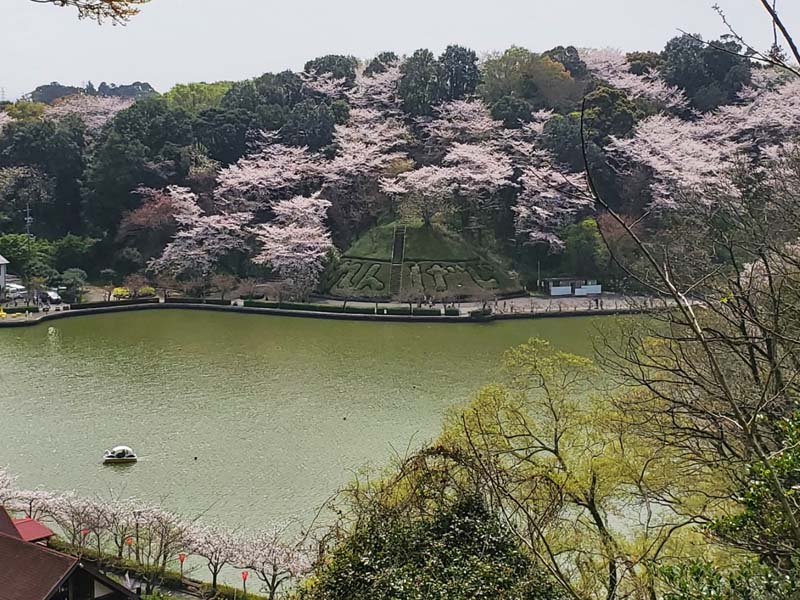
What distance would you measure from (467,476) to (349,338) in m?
13.5

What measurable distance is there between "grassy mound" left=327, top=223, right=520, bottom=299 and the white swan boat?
509 inches

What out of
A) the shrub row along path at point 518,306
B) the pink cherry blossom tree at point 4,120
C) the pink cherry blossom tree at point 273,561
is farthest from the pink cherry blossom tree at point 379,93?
the pink cherry blossom tree at point 273,561

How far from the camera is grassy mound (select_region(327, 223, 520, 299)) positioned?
22922mm

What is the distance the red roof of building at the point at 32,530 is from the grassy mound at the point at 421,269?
15340 mm

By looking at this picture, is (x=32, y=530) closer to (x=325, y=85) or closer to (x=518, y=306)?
(x=518, y=306)

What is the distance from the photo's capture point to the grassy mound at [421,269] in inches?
902

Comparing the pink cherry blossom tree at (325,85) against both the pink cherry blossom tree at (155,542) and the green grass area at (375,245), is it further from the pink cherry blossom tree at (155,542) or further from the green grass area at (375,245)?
the pink cherry blossom tree at (155,542)

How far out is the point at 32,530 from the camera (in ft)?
25.3

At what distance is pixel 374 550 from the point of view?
13.5ft

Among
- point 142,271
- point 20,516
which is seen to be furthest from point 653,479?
point 142,271

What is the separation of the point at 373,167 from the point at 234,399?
1519 centimetres

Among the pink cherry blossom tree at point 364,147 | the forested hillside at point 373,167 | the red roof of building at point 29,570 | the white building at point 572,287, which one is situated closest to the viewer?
the red roof of building at point 29,570

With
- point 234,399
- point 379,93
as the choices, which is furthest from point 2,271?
point 379,93

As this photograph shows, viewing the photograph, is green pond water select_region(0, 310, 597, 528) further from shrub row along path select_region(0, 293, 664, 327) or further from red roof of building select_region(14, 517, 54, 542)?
red roof of building select_region(14, 517, 54, 542)
